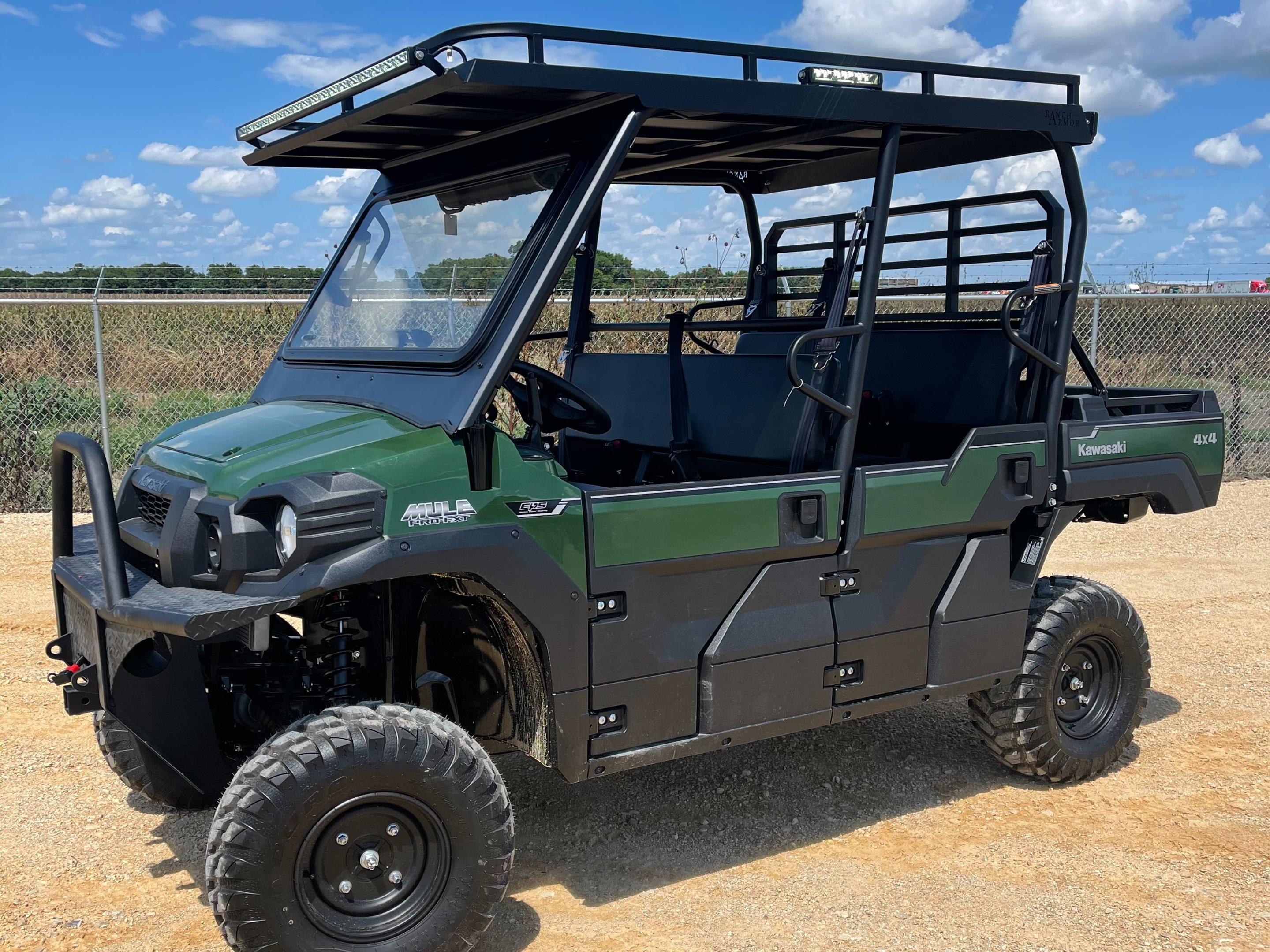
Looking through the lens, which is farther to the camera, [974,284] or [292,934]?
[974,284]

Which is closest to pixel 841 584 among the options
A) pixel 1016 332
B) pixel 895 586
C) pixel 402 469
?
pixel 895 586

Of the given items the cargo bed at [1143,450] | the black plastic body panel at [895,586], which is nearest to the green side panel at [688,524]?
the black plastic body panel at [895,586]

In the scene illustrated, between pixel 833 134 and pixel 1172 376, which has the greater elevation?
pixel 833 134

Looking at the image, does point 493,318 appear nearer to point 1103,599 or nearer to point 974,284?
point 974,284

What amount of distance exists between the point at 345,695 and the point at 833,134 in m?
2.60

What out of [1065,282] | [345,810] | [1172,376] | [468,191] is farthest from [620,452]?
[1172,376]

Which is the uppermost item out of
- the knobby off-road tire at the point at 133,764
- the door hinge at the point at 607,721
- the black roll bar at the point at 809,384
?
the black roll bar at the point at 809,384

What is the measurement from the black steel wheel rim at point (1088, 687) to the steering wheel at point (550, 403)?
7.36 ft

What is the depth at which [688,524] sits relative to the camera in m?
3.68

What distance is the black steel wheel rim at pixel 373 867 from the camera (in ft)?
10.5

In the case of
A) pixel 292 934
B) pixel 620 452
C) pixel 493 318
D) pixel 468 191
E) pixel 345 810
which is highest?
pixel 468 191

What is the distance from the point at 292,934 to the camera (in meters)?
3.13

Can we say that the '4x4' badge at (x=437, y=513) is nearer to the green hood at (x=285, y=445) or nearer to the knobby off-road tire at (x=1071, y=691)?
the green hood at (x=285, y=445)

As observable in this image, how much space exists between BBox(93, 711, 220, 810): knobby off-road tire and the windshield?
1.54m
